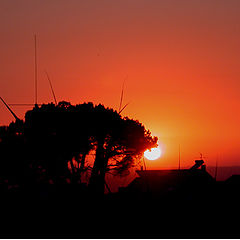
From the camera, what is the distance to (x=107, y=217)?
1436 inches

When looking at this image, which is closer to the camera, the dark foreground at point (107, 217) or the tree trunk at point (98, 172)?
the dark foreground at point (107, 217)

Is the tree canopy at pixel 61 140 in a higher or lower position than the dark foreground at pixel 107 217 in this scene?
higher

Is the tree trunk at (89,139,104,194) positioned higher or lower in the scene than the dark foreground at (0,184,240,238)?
higher

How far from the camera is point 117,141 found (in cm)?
4403

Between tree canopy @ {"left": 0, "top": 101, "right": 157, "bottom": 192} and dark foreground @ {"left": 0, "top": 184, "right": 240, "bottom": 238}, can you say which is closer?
dark foreground @ {"left": 0, "top": 184, "right": 240, "bottom": 238}

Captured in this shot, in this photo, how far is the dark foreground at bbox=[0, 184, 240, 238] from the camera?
98.8 feet

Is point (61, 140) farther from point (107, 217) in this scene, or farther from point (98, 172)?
point (107, 217)

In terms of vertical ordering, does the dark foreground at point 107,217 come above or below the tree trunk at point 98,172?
below

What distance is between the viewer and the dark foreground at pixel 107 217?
98.8ft

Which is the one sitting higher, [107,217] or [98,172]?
[98,172]

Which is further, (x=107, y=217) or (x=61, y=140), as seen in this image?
(x=61, y=140)

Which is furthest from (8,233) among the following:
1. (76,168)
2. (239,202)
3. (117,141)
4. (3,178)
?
(239,202)

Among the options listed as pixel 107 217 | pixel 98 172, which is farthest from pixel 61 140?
pixel 107 217

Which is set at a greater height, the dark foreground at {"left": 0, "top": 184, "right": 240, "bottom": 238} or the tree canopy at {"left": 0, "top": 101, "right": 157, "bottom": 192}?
the tree canopy at {"left": 0, "top": 101, "right": 157, "bottom": 192}
